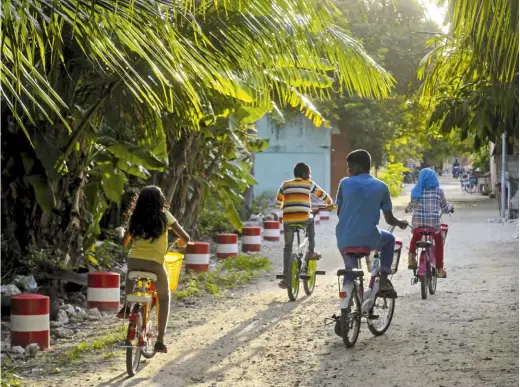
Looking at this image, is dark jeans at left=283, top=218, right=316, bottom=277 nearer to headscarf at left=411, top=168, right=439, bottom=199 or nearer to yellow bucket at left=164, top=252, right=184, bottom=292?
headscarf at left=411, top=168, right=439, bottom=199

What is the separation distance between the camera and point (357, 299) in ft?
28.6

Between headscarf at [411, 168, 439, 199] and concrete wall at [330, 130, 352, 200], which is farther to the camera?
concrete wall at [330, 130, 352, 200]

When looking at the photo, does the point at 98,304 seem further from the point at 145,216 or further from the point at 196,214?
the point at 196,214

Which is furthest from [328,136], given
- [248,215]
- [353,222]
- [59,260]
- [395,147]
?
[353,222]

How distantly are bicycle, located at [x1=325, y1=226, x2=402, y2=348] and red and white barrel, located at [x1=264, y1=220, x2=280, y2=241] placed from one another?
1138cm

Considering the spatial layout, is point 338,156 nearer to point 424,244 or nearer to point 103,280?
point 424,244

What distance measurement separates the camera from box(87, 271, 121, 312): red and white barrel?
428 inches

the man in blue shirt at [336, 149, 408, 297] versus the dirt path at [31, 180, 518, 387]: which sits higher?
the man in blue shirt at [336, 149, 408, 297]

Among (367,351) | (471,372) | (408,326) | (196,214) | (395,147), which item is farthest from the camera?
(395,147)

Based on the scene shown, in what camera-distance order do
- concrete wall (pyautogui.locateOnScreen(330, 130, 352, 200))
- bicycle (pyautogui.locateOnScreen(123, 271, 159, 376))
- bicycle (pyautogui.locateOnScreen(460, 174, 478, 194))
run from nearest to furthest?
1. bicycle (pyautogui.locateOnScreen(123, 271, 159, 376))
2. concrete wall (pyautogui.locateOnScreen(330, 130, 352, 200))
3. bicycle (pyautogui.locateOnScreen(460, 174, 478, 194))

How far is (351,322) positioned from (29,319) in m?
2.72

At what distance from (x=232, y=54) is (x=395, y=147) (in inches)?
1579

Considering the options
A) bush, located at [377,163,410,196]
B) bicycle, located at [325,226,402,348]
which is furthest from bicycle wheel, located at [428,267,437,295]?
bush, located at [377,163,410,196]

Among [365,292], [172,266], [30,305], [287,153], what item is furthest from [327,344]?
[287,153]
